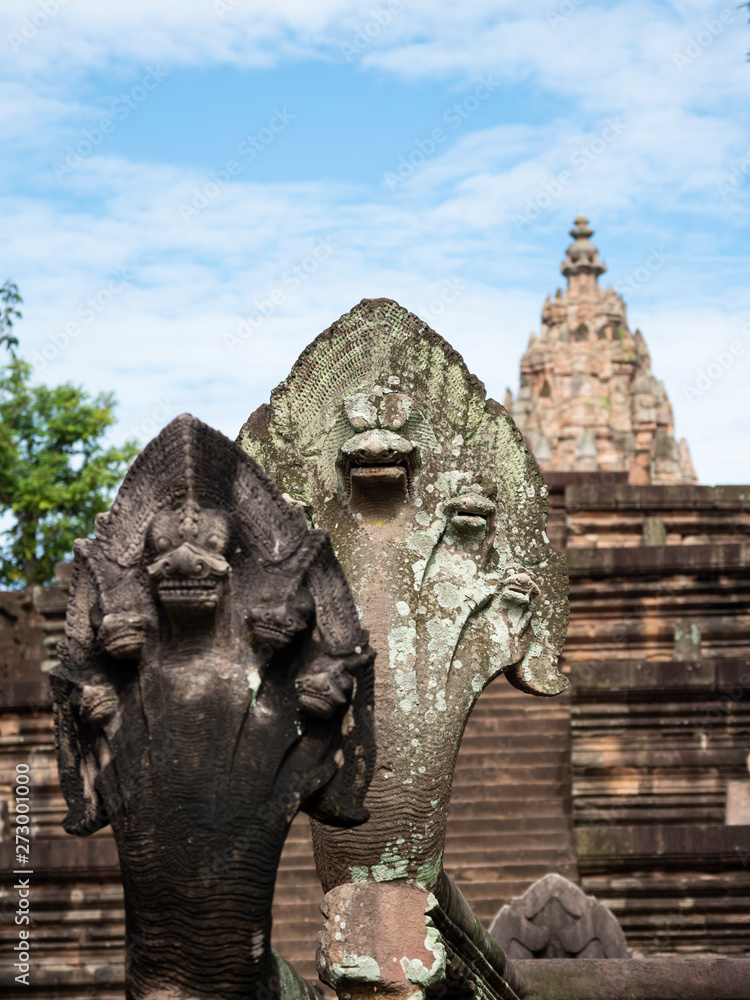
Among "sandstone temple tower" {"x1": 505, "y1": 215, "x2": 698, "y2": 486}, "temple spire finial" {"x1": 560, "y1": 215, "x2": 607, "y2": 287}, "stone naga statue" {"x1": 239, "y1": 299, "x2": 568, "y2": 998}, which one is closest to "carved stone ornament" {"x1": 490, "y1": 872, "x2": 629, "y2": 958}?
"stone naga statue" {"x1": 239, "y1": 299, "x2": 568, "y2": 998}

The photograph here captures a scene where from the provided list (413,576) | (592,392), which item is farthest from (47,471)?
(413,576)

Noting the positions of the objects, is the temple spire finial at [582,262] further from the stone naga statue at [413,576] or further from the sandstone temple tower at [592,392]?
the stone naga statue at [413,576]

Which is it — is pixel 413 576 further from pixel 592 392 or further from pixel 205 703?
pixel 592 392

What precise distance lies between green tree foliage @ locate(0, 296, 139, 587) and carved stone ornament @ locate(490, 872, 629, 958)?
20216 mm

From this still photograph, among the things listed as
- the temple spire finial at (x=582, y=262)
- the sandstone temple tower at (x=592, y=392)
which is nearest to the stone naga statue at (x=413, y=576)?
the sandstone temple tower at (x=592, y=392)

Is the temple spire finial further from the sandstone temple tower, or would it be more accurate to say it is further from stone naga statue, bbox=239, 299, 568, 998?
stone naga statue, bbox=239, 299, 568, 998

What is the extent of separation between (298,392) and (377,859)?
139 cm

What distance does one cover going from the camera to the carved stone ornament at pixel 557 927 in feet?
19.1

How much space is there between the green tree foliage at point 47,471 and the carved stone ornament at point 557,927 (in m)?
20.2

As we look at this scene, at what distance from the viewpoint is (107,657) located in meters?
2.90

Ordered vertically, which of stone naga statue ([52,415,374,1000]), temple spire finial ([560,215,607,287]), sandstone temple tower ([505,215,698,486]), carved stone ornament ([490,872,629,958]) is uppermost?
temple spire finial ([560,215,607,287])

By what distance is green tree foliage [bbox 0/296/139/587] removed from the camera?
1025 inches

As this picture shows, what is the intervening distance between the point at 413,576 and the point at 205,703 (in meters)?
1.40

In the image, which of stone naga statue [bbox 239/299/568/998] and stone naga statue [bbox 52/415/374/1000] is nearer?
stone naga statue [bbox 52/415/374/1000]
